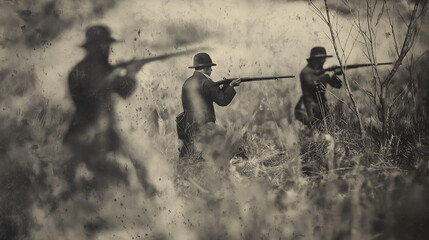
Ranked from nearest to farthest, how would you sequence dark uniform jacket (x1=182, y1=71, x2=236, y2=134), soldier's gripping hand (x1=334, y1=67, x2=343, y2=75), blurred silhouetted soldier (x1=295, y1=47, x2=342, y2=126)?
dark uniform jacket (x1=182, y1=71, x2=236, y2=134) → blurred silhouetted soldier (x1=295, y1=47, x2=342, y2=126) → soldier's gripping hand (x1=334, y1=67, x2=343, y2=75)

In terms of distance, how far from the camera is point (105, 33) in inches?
141

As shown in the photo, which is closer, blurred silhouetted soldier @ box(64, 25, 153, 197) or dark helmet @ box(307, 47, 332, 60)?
blurred silhouetted soldier @ box(64, 25, 153, 197)

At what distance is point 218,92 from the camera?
3771mm

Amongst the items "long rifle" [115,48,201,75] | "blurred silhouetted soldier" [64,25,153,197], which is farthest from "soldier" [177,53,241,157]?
"blurred silhouetted soldier" [64,25,153,197]

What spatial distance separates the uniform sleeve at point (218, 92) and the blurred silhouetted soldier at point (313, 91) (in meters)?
0.58

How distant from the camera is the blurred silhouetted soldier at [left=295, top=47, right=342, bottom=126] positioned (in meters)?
3.99

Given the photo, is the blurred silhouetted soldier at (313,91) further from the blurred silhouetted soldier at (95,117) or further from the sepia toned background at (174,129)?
the blurred silhouetted soldier at (95,117)

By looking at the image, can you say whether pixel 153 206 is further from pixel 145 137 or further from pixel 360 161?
pixel 360 161

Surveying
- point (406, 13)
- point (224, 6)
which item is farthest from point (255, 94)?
point (406, 13)

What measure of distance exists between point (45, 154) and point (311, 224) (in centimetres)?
215

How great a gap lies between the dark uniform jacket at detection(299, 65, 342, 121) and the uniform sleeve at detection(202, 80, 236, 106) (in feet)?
2.07

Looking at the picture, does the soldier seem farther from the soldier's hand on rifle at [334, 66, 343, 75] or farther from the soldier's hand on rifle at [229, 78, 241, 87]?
the soldier's hand on rifle at [334, 66, 343, 75]

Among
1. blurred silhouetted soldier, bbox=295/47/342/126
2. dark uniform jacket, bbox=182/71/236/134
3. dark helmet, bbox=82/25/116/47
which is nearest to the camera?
dark helmet, bbox=82/25/116/47

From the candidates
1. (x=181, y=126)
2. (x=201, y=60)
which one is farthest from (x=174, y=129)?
(x=201, y=60)
